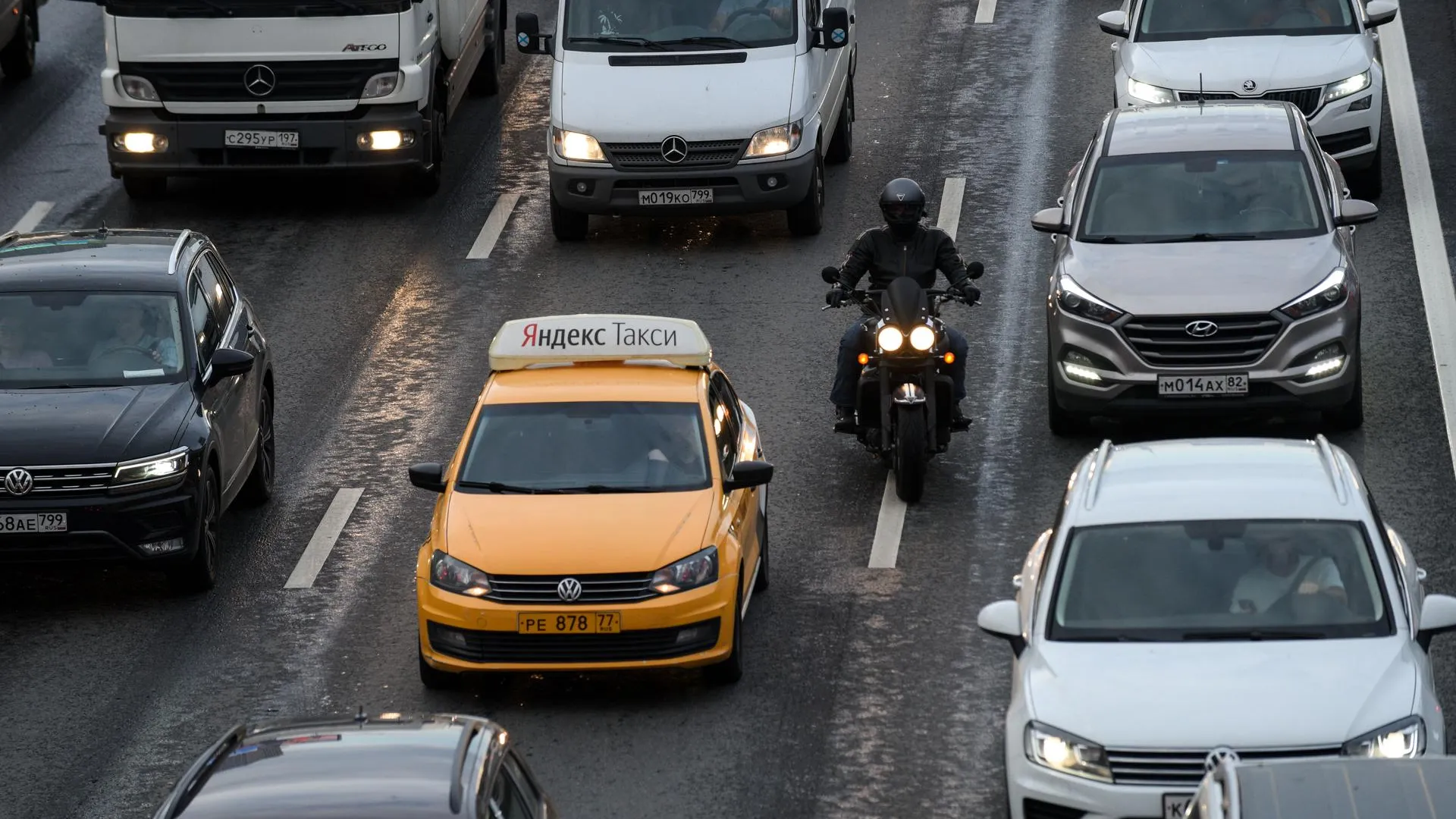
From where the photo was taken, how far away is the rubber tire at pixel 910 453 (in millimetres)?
16391

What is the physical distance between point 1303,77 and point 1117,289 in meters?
5.59

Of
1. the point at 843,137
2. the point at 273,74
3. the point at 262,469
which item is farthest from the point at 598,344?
the point at 843,137

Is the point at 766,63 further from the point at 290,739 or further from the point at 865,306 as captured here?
the point at 290,739

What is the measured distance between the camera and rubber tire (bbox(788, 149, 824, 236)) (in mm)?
22359

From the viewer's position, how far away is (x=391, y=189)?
977 inches

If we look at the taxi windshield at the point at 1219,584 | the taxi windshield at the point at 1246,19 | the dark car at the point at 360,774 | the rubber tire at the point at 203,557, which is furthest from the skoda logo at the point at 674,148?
the dark car at the point at 360,774

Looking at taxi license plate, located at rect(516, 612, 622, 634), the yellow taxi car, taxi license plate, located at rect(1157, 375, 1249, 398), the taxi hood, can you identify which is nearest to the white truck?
the yellow taxi car

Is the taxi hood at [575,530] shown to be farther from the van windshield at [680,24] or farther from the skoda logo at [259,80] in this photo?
the skoda logo at [259,80]

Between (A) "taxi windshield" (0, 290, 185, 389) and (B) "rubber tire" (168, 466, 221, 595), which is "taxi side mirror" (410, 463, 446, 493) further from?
(A) "taxi windshield" (0, 290, 185, 389)

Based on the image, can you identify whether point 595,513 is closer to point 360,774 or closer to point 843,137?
point 360,774

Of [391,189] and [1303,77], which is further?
[391,189]

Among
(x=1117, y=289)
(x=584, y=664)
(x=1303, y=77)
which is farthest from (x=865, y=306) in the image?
(x=1303, y=77)

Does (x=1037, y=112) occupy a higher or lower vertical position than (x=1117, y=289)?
lower

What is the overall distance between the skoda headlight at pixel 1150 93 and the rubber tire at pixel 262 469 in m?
8.33
